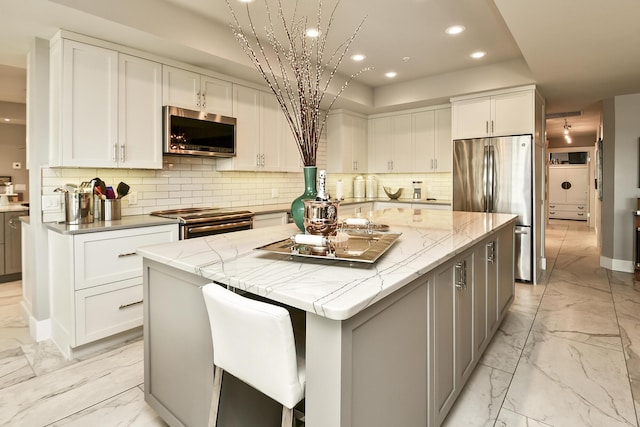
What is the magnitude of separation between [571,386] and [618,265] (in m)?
3.74

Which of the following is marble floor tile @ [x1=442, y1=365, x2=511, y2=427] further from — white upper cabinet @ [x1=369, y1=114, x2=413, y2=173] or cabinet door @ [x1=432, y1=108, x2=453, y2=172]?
white upper cabinet @ [x1=369, y1=114, x2=413, y2=173]

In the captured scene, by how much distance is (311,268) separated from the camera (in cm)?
134

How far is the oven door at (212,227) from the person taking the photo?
302 centimetres


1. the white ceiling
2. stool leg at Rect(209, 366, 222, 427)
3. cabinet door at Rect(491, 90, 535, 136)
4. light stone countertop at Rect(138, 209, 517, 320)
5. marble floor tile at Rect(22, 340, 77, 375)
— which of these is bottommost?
marble floor tile at Rect(22, 340, 77, 375)

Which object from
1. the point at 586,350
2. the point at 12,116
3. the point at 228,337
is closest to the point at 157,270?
the point at 228,337

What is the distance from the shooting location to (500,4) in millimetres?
2389

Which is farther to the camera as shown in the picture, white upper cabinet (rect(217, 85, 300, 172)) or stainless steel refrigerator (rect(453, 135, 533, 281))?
stainless steel refrigerator (rect(453, 135, 533, 281))

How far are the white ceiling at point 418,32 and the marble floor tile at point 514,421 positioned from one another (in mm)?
2497

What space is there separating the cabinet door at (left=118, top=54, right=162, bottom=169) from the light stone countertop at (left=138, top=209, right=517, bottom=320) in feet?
5.29

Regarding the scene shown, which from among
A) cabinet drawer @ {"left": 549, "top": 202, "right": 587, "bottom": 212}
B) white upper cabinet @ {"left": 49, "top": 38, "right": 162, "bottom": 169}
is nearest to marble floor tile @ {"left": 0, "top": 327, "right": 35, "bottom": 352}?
white upper cabinet @ {"left": 49, "top": 38, "right": 162, "bottom": 169}

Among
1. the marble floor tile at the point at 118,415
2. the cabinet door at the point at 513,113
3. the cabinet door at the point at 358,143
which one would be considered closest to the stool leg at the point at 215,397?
the marble floor tile at the point at 118,415

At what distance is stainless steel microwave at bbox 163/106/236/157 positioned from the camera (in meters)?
3.26

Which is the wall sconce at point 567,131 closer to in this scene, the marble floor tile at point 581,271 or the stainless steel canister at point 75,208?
the marble floor tile at point 581,271

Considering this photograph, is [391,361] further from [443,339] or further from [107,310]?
[107,310]
